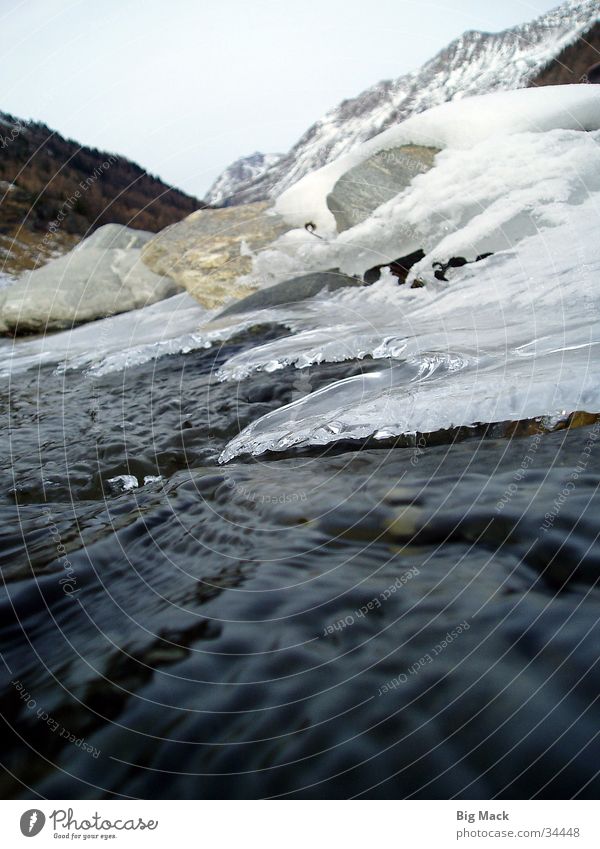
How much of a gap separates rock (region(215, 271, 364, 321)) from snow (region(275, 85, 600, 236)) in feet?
2.34

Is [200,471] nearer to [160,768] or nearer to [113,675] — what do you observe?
[113,675]

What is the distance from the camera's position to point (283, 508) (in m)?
2.54

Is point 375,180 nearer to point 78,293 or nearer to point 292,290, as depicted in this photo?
point 292,290

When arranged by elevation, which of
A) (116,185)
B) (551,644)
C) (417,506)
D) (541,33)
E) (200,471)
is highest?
(116,185)

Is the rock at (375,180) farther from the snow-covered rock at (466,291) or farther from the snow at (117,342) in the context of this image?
the snow at (117,342)

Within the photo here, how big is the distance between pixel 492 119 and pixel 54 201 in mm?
20976

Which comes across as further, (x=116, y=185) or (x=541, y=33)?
(x=116, y=185)

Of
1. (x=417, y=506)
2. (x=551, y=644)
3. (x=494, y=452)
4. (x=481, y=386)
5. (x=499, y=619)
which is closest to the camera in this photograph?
(x=551, y=644)

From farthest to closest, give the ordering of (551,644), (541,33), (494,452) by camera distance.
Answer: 1. (541,33)
2. (494,452)
3. (551,644)

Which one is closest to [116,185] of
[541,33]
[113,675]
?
[541,33]

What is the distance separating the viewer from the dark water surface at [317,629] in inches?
48.8
